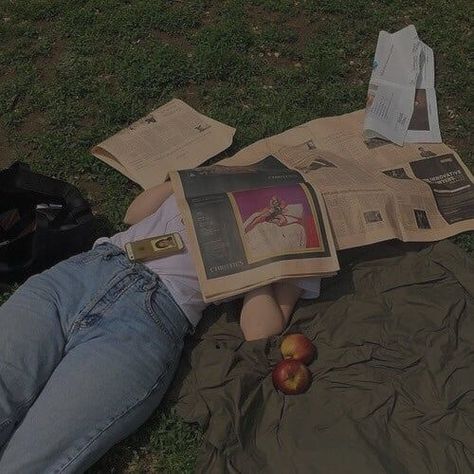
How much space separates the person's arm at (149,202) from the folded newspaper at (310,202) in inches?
4.7

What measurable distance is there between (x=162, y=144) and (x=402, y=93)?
1.39 metres

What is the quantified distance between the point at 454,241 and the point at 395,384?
2.84 ft

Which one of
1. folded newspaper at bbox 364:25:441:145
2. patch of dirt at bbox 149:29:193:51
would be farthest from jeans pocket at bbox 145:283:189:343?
patch of dirt at bbox 149:29:193:51

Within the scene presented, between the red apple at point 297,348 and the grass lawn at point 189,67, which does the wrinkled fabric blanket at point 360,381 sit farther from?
the grass lawn at point 189,67

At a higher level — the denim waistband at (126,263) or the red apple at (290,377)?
the denim waistband at (126,263)

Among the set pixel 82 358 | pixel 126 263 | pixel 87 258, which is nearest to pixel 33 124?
pixel 87 258

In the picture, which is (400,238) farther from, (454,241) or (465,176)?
(465,176)

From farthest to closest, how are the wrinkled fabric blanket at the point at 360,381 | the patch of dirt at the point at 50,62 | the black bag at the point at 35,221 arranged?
1. the patch of dirt at the point at 50,62
2. the black bag at the point at 35,221
3. the wrinkled fabric blanket at the point at 360,381

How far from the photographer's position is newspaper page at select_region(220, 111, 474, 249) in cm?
272

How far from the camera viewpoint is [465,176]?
319 centimetres

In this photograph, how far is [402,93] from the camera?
356 cm

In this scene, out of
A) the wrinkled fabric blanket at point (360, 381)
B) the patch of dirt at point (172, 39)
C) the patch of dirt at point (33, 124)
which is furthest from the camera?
the patch of dirt at point (172, 39)

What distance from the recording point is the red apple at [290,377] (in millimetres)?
2387

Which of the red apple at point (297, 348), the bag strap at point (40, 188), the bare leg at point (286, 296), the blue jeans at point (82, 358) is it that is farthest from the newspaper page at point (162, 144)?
the red apple at point (297, 348)
